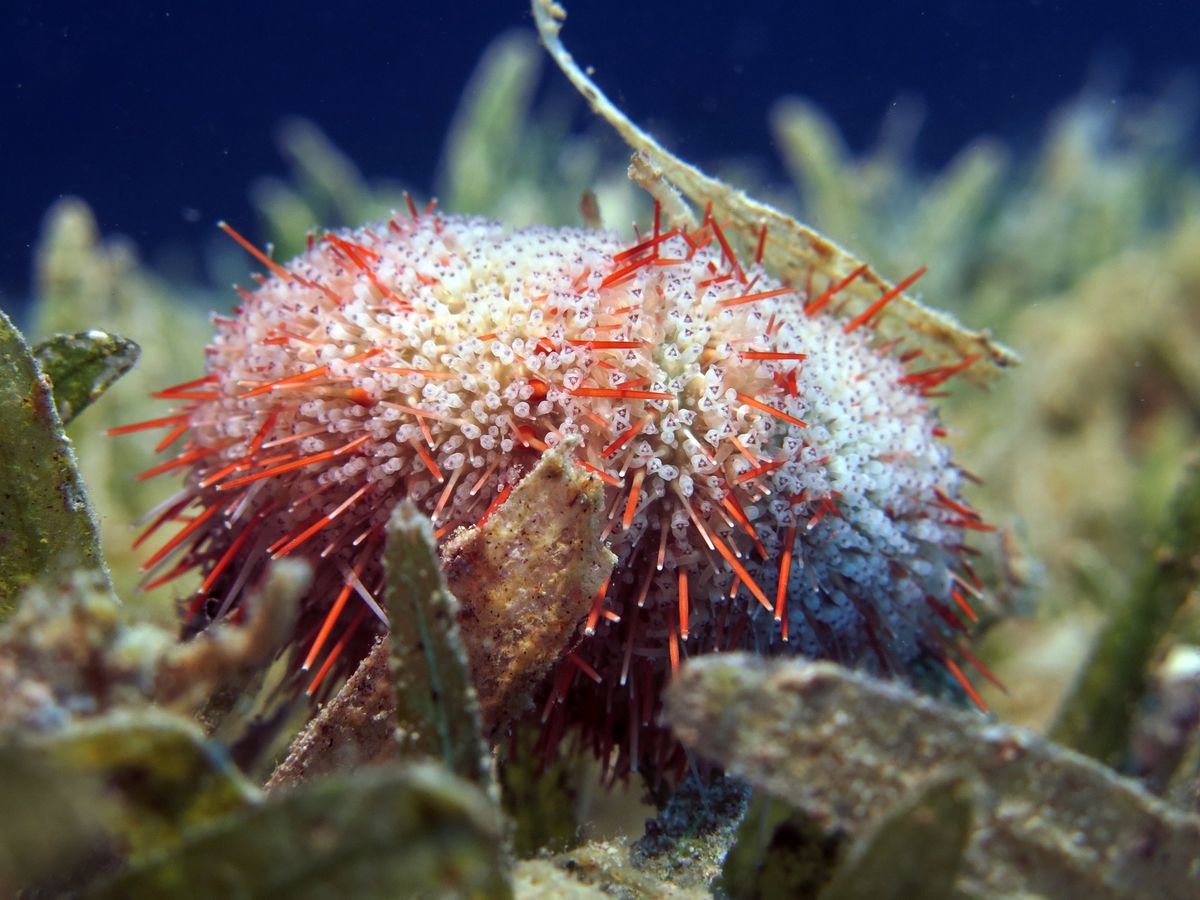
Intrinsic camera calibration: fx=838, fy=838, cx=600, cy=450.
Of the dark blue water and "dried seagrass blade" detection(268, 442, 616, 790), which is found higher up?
the dark blue water

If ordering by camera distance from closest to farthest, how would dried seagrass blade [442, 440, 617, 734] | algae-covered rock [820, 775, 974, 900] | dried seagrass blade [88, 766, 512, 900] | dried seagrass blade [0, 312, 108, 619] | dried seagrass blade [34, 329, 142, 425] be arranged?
dried seagrass blade [88, 766, 512, 900] < algae-covered rock [820, 775, 974, 900] < dried seagrass blade [442, 440, 617, 734] < dried seagrass blade [0, 312, 108, 619] < dried seagrass blade [34, 329, 142, 425]

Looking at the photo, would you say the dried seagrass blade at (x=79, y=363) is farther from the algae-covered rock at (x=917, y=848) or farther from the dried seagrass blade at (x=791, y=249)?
the algae-covered rock at (x=917, y=848)

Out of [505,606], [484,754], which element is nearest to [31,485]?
[505,606]

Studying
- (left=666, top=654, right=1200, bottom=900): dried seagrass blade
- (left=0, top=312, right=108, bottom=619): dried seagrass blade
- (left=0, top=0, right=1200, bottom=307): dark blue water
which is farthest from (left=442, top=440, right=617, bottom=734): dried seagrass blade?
(left=0, top=0, right=1200, bottom=307): dark blue water

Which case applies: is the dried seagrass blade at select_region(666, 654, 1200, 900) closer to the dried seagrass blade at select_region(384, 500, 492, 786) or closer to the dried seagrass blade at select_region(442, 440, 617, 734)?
the dried seagrass blade at select_region(384, 500, 492, 786)

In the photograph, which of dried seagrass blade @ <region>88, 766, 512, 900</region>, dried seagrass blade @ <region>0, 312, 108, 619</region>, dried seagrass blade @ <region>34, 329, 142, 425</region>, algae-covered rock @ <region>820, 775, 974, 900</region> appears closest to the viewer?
dried seagrass blade @ <region>88, 766, 512, 900</region>

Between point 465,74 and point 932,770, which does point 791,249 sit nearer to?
point 932,770

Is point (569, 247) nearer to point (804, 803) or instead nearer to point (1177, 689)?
point (804, 803)
